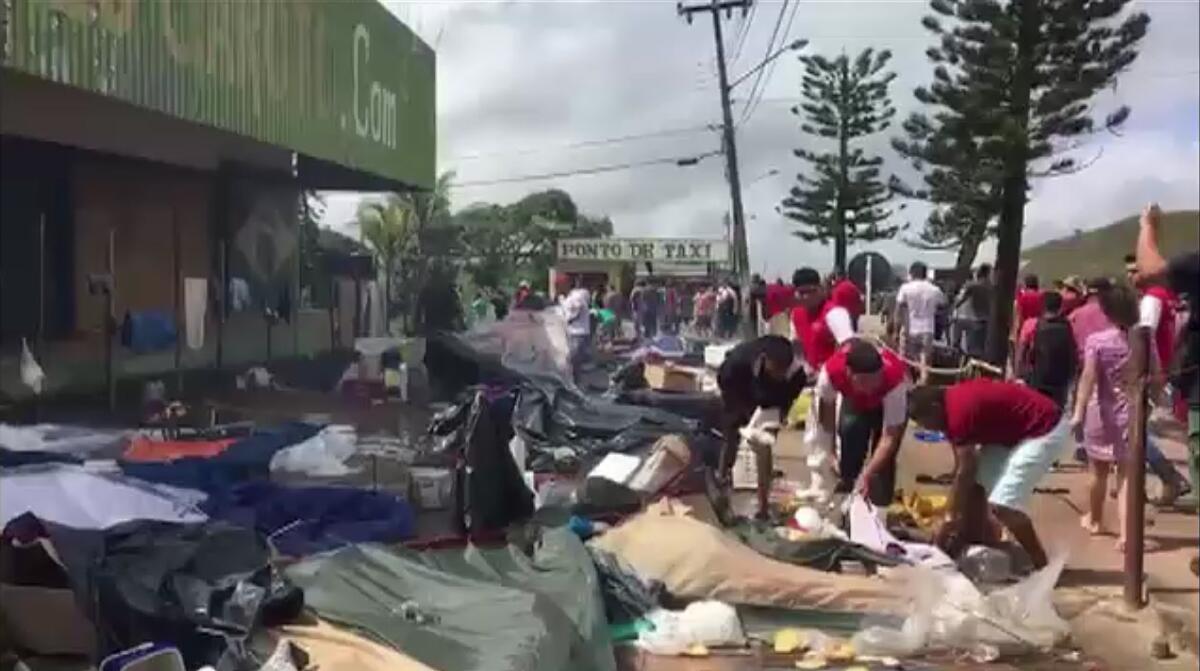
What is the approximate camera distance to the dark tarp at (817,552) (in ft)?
23.8

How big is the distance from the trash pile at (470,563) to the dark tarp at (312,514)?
0.02 metres

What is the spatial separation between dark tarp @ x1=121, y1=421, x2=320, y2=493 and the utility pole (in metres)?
7.23

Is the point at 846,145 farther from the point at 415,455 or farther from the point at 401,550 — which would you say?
the point at 401,550

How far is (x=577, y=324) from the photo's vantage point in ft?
59.8

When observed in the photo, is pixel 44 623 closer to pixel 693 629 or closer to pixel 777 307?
pixel 693 629

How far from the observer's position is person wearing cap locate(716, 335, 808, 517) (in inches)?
376

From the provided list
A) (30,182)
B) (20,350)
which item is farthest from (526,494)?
(30,182)

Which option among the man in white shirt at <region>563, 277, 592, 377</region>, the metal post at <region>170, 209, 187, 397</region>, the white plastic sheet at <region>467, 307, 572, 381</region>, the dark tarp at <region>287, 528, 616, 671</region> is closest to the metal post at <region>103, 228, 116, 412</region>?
the metal post at <region>170, 209, 187, 397</region>

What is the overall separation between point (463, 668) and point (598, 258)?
29323mm

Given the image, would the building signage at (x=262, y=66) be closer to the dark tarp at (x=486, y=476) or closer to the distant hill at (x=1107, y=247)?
the dark tarp at (x=486, y=476)

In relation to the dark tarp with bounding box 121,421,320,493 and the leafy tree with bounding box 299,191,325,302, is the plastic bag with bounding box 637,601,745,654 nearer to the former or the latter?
the dark tarp with bounding box 121,421,320,493

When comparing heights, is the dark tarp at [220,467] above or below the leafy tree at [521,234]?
below

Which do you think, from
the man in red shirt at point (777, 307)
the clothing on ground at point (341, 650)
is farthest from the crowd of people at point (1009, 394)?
the man in red shirt at point (777, 307)

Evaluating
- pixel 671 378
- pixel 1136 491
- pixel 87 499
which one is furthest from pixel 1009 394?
pixel 671 378
